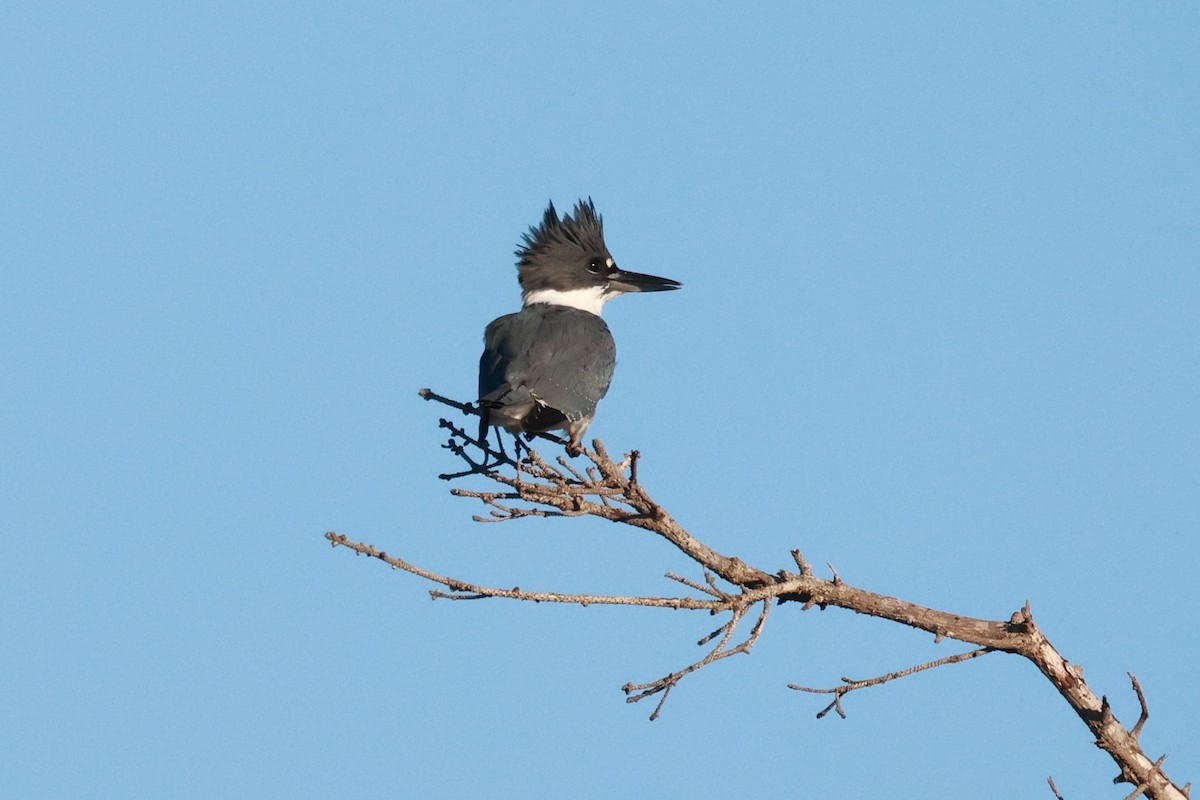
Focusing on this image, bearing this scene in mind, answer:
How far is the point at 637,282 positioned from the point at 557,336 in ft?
4.58

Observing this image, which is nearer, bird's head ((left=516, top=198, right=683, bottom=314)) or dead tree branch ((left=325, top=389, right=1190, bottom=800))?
dead tree branch ((left=325, top=389, right=1190, bottom=800))

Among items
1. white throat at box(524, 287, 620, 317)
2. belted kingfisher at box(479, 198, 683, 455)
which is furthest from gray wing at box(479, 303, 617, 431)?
white throat at box(524, 287, 620, 317)

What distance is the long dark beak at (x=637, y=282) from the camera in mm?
7320

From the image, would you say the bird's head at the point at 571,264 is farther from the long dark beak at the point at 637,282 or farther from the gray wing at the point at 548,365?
the gray wing at the point at 548,365

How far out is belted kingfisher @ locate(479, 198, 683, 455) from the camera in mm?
5707

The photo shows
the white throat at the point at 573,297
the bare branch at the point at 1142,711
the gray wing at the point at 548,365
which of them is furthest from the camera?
the white throat at the point at 573,297

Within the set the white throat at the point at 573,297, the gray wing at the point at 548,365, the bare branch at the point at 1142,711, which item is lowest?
the bare branch at the point at 1142,711

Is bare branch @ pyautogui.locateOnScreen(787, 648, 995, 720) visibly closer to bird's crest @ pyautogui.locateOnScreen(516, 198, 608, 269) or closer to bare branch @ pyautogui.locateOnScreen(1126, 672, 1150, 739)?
bare branch @ pyautogui.locateOnScreen(1126, 672, 1150, 739)

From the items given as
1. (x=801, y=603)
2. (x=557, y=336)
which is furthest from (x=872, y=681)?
(x=557, y=336)

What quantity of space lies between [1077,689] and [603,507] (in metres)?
1.46

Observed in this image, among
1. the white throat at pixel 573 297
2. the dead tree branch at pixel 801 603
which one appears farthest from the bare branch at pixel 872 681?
the white throat at pixel 573 297

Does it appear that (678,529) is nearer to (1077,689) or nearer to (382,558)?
(382,558)

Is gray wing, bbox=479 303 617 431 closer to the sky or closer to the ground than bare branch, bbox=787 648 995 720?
closer to the sky

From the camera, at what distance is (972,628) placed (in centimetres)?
397
